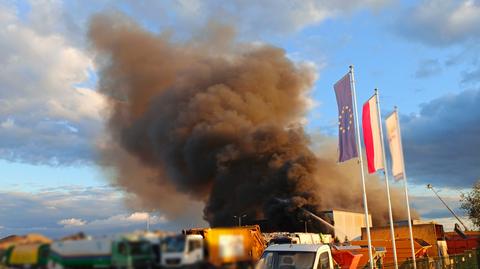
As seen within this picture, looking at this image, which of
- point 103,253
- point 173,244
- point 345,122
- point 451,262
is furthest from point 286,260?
point 451,262

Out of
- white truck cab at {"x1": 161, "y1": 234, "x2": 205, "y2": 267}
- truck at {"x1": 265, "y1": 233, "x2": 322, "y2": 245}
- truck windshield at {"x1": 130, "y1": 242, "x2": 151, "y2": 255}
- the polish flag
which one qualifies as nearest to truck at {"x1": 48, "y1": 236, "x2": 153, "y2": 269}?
truck windshield at {"x1": 130, "y1": 242, "x2": 151, "y2": 255}

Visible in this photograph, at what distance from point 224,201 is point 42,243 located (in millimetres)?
63155

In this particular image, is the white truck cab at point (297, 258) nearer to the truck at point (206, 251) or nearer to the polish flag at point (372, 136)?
the polish flag at point (372, 136)

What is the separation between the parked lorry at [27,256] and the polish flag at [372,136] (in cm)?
1436

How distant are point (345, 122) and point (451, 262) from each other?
9015mm

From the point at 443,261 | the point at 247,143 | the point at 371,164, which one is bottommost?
the point at 443,261

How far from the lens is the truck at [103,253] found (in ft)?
13.8

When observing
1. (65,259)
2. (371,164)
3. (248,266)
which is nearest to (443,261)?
(371,164)

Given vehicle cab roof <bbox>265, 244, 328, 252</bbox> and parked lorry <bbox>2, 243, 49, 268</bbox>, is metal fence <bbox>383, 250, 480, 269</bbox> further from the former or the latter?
parked lorry <bbox>2, 243, 49, 268</bbox>

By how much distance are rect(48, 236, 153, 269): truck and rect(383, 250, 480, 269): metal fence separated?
53.7 ft

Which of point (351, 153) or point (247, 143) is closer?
point (351, 153)

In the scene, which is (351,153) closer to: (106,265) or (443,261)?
(443,261)

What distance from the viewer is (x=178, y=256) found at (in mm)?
4359

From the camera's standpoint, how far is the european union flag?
17.1 metres
